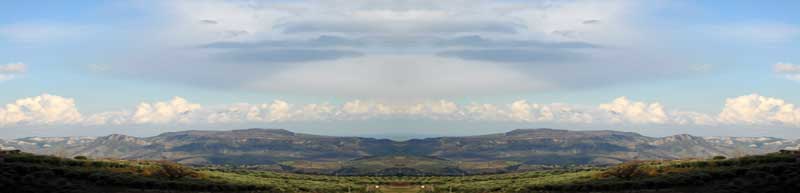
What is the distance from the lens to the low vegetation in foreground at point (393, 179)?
76500 mm

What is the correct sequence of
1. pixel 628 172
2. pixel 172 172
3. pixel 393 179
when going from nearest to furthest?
pixel 393 179
pixel 172 172
pixel 628 172

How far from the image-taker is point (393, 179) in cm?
8188

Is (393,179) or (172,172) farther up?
(172,172)

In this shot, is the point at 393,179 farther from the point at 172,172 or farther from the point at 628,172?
the point at 628,172

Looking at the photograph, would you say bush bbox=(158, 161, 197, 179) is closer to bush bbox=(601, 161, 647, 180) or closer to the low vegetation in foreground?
the low vegetation in foreground

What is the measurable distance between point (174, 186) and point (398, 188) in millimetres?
28796

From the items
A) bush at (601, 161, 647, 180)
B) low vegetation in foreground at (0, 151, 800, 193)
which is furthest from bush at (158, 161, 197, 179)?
bush at (601, 161, 647, 180)

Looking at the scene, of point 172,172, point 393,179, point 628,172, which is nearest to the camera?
point 393,179

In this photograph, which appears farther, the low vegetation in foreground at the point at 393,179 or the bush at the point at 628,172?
the bush at the point at 628,172

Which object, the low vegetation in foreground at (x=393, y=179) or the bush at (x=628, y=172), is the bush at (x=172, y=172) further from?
the bush at (x=628, y=172)

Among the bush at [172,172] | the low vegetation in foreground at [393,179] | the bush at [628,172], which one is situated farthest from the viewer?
the bush at [628,172]

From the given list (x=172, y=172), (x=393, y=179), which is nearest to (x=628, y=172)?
(x=393, y=179)

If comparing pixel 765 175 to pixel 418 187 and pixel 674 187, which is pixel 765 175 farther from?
pixel 418 187

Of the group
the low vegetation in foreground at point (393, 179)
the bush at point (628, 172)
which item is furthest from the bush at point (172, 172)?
the bush at point (628, 172)
